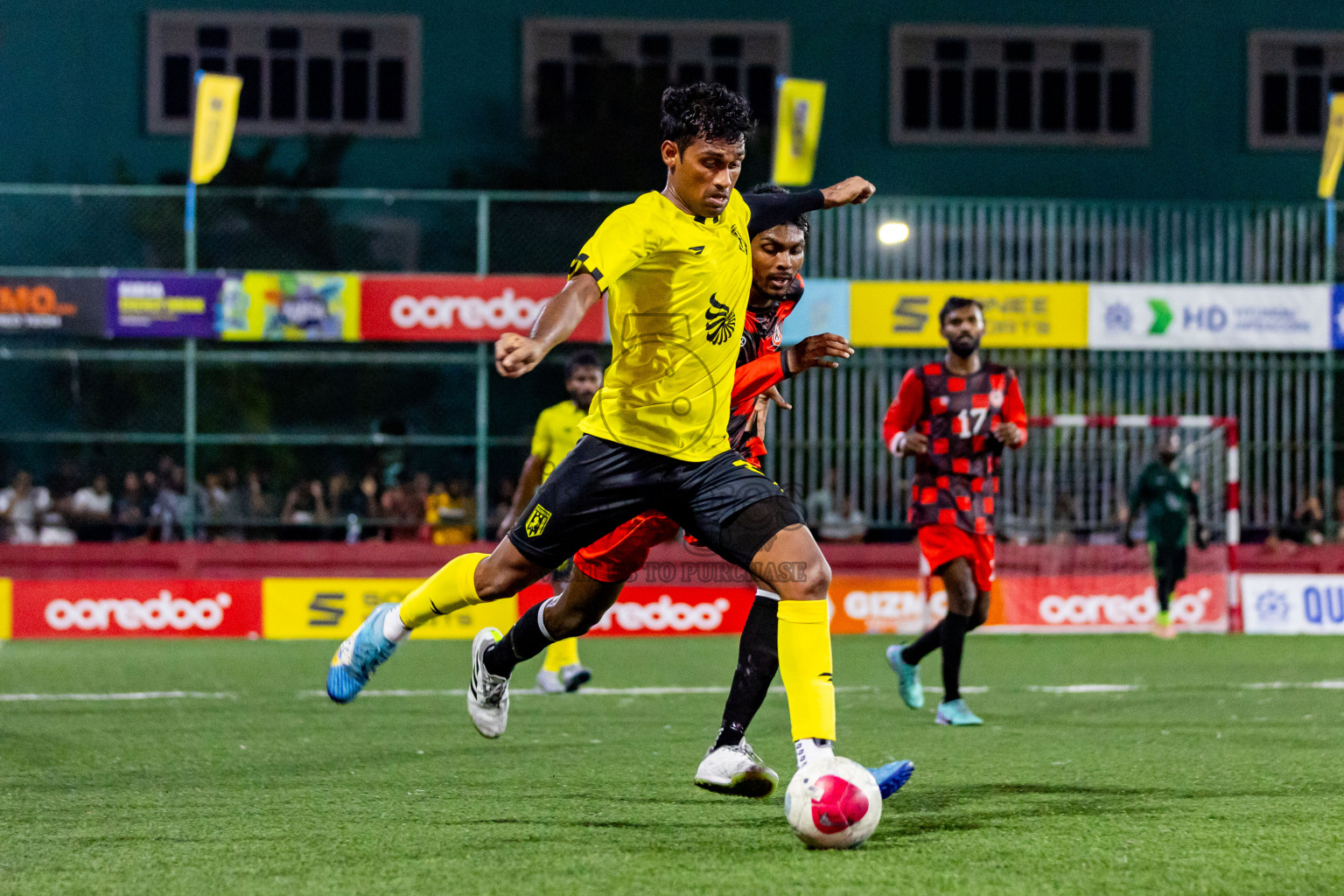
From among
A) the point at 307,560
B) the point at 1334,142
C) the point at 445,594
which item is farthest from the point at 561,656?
the point at 1334,142

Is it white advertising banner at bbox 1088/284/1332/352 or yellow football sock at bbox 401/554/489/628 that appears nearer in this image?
yellow football sock at bbox 401/554/489/628

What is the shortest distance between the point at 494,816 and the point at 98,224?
16.6 m

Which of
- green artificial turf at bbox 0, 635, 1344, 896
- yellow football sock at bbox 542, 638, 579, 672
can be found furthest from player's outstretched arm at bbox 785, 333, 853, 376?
yellow football sock at bbox 542, 638, 579, 672

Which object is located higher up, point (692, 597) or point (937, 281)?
point (937, 281)

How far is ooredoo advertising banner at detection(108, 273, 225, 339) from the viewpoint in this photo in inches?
687

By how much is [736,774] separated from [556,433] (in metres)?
5.16

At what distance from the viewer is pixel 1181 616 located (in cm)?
1689

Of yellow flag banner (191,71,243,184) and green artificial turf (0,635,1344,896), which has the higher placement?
yellow flag banner (191,71,243,184)

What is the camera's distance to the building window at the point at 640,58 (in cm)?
2770

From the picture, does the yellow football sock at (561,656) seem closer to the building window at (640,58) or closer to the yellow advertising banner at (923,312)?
the yellow advertising banner at (923,312)

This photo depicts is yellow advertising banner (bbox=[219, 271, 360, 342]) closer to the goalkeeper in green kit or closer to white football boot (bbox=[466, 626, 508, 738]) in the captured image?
the goalkeeper in green kit

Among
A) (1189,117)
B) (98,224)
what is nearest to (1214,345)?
(1189,117)

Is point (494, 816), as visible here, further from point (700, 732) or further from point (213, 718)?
point (213, 718)

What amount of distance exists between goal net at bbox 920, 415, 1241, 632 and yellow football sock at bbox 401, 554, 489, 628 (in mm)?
11360
